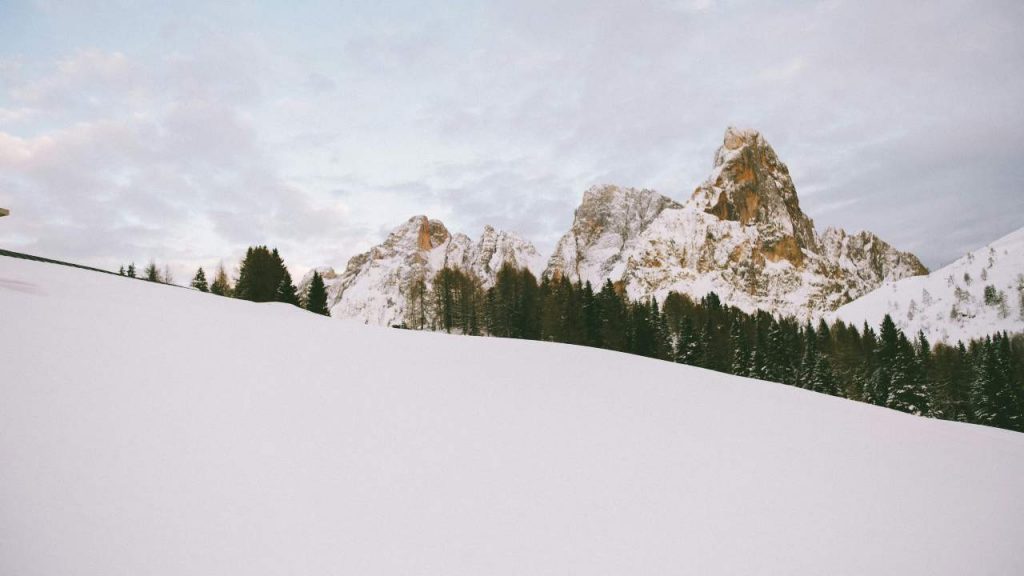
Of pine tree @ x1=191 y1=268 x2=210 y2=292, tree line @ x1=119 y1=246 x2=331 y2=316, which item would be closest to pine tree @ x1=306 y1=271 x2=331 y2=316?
tree line @ x1=119 y1=246 x2=331 y2=316

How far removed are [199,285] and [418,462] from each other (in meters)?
61.0

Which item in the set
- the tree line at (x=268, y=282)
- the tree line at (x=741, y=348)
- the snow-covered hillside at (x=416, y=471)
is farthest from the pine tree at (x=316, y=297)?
the snow-covered hillside at (x=416, y=471)

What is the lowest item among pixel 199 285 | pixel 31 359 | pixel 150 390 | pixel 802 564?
pixel 802 564

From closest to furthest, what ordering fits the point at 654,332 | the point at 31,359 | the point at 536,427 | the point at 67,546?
the point at 67,546, the point at 31,359, the point at 536,427, the point at 654,332

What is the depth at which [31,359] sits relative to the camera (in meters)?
6.19

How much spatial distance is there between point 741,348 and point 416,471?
189ft

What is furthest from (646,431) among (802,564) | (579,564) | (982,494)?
(982,494)

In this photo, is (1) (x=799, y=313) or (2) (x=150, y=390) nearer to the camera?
(2) (x=150, y=390)

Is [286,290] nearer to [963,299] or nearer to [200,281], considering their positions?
[200,281]

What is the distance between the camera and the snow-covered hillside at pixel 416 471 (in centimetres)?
435

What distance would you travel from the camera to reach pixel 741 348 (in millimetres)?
55750

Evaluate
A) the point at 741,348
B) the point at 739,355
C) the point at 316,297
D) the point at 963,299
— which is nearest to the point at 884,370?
the point at 741,348

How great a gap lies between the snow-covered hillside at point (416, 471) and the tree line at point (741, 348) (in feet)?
122

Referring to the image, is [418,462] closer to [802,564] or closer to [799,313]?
[802,564]
